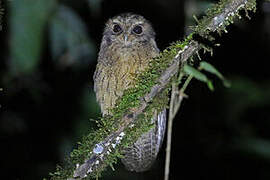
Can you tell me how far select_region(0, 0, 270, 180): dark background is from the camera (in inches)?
170

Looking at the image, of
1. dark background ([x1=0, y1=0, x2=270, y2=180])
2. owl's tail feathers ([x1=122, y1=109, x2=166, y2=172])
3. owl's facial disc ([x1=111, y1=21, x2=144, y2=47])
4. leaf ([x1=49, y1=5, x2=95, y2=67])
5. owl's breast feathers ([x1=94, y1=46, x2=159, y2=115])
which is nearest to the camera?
owl's breast feathers ([x1=94, y1=46, x2=159, y2=115])

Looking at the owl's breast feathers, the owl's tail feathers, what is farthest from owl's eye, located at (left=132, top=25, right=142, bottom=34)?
the owl's tail feathers

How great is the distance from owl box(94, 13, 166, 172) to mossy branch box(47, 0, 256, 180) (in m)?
0.76

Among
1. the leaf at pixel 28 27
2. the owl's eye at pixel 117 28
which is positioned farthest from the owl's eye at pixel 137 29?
the leaf at pixel 28 27

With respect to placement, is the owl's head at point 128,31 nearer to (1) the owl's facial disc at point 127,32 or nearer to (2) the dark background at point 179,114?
(1) the owl's facial disc at point 127,32

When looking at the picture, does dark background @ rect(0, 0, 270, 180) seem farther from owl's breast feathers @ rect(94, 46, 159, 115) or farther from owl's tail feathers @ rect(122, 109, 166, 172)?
owl's breast feathers @ rect(94, 46, 159, 115)

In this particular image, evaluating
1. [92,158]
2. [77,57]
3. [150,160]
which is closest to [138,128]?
[92,158]

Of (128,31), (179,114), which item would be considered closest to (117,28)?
(128,31)

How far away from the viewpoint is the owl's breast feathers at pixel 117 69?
3170 mm

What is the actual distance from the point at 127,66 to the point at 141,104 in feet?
3.30

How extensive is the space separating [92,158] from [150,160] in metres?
1.52

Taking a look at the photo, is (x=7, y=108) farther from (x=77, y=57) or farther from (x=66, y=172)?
(x=66, y=172)

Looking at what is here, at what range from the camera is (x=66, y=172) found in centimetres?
213

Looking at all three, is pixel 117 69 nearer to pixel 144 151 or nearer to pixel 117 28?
pixel 117 28
